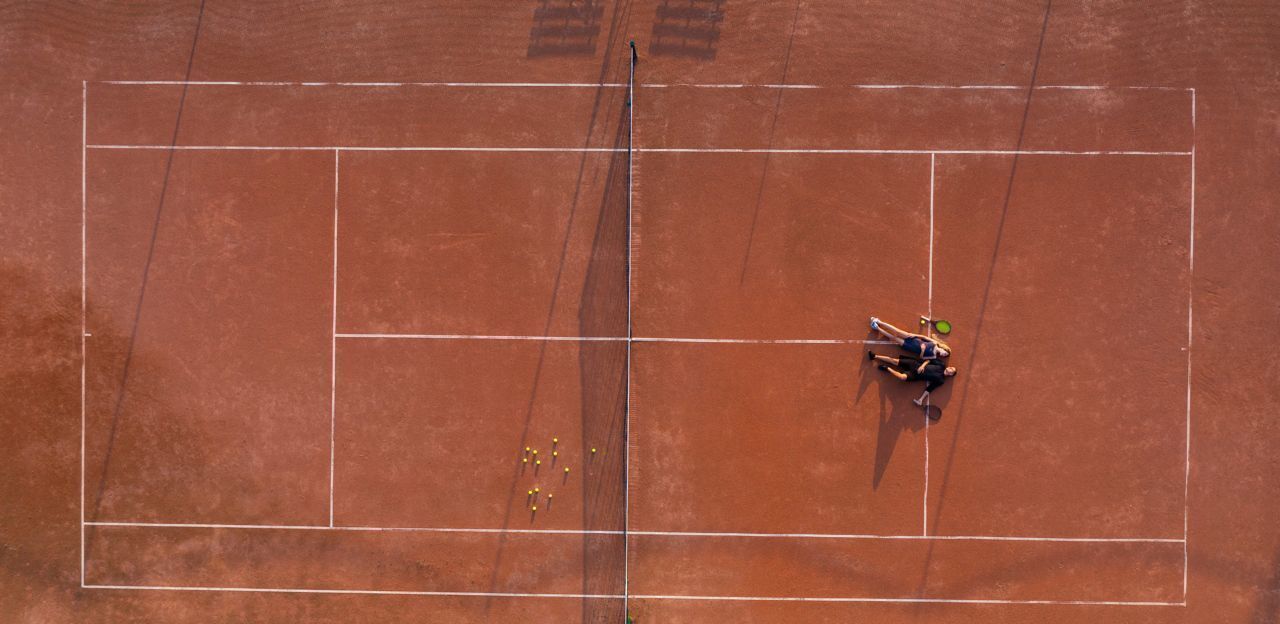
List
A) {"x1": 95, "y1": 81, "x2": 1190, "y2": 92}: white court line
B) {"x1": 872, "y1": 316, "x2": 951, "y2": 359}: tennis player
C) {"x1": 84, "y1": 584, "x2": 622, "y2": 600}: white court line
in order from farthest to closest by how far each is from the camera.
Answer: {"x1": 84, "y1": 584, "x2": 622, "y2": 600}: white court line
{"x1": 95, "y1": 81, "x2": 1190, "y2": 92}: white court line
{"x1": 872, "y1": 316, "x2": 951, "y2": 359}: tennis player

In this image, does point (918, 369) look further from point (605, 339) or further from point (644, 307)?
point (605, 339)

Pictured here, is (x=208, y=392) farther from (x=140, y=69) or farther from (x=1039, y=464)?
(x=1039, y=464)

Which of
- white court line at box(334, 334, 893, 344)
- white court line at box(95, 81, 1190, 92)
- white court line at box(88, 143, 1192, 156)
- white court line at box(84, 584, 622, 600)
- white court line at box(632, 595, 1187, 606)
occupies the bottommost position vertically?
white court line at box(84, 584, 622, 600)

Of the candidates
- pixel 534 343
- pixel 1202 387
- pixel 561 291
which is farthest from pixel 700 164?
pixel 1202 387

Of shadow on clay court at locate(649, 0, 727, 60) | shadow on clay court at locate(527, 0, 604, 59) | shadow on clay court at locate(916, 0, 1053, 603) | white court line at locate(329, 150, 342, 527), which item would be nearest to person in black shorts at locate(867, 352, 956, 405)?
shadow on clay court at locate(916, 0, 1053, 603)

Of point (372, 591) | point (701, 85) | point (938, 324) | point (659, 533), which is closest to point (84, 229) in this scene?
point (372, 591)

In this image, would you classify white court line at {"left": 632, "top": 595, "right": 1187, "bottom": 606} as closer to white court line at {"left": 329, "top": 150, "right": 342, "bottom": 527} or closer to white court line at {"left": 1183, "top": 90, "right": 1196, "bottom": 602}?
white court line at {"left": 1183, "top": 90, "right": 1196, "bottom": 602}
